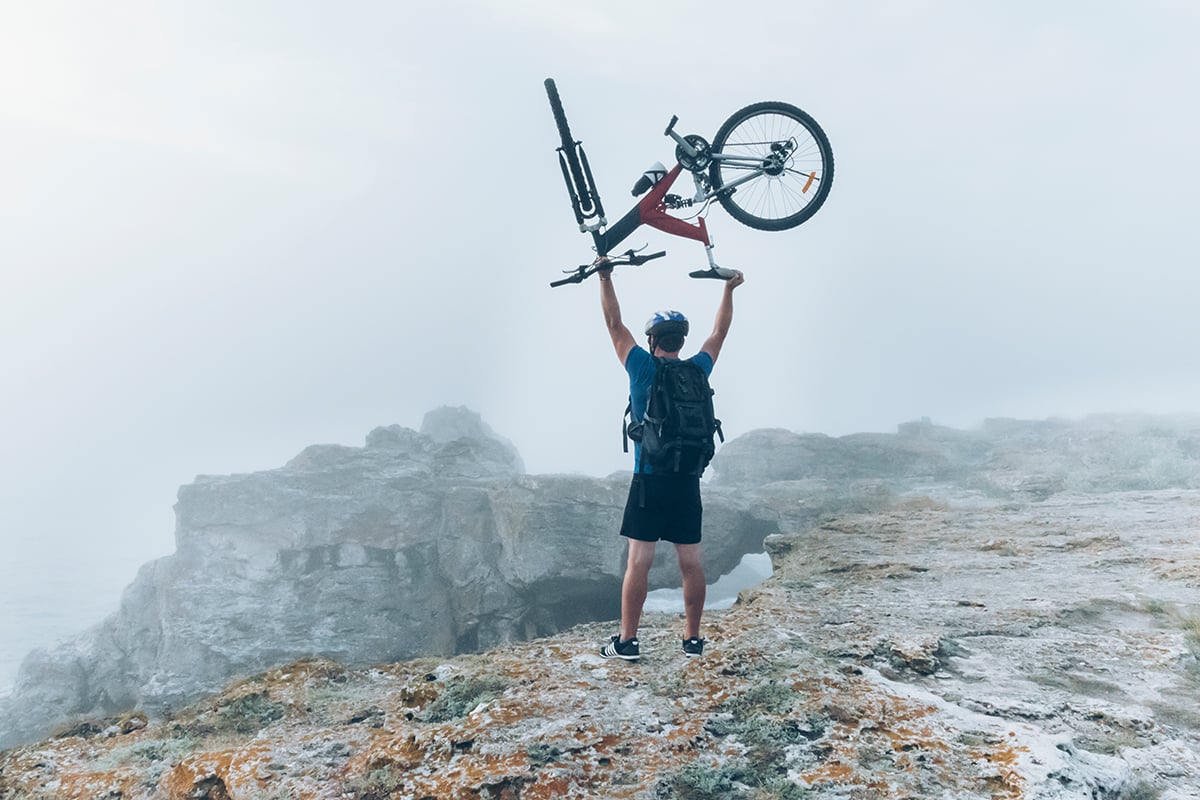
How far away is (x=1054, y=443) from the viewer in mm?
40594

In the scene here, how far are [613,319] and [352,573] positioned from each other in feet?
196

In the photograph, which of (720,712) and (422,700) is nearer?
(720,712)

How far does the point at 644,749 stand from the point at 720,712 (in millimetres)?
748

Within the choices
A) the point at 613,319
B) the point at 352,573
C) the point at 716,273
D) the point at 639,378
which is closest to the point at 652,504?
the point at 639,378

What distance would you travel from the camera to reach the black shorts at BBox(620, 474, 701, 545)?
5.25 meters

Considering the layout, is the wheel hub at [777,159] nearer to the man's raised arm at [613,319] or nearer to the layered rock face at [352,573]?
the man's raised arm at [613,319]

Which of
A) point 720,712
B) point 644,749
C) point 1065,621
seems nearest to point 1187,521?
point 1065,621

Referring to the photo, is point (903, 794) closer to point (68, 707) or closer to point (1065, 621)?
point (1065, 621)

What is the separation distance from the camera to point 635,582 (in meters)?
5.31

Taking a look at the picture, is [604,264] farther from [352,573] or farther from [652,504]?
[352,573]

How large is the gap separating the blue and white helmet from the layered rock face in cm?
4376

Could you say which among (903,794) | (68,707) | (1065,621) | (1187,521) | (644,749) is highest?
(644,749)

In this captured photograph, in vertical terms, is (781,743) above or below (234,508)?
below

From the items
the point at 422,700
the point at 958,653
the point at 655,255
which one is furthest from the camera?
the point at 655,255
